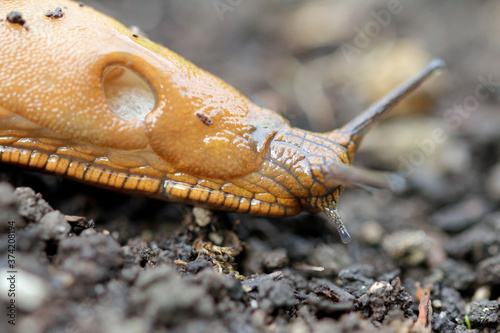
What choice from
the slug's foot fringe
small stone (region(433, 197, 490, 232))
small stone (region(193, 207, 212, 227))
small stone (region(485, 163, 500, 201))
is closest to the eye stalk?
the slug's foot fringe

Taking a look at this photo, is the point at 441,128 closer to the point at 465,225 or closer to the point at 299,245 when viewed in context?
the point at 465,225

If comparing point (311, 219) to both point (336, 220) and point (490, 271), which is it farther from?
point (490, 271)

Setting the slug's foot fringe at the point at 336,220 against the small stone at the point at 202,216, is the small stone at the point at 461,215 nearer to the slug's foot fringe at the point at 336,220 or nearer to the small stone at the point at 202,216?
the slug's foot fringe at the point at 336,220

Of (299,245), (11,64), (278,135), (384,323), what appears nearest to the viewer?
(384,323)

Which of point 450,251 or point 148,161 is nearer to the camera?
point 148,161

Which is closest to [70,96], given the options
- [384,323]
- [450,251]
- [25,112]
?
[25,112]

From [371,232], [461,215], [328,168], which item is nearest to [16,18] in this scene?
[328,168]
